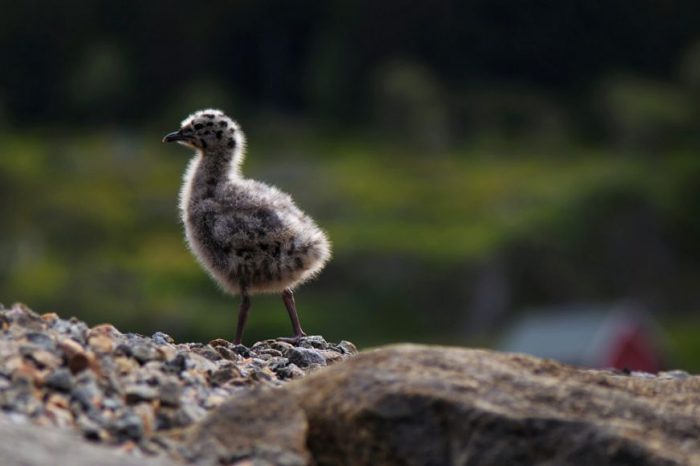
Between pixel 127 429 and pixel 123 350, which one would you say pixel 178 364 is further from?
pixel 127 429

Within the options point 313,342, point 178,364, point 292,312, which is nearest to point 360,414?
point 178,364

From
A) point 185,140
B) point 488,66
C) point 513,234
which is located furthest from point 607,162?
point 185,140

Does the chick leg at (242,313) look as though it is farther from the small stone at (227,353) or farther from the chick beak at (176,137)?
the chick beak at (176,137)

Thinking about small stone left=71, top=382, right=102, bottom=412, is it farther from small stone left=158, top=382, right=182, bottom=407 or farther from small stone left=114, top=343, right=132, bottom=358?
small stone left=114, top=343, right=132, bottom=358

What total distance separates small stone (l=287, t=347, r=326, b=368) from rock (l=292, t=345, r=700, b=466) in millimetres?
2332

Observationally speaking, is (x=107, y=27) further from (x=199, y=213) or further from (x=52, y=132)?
(x=199, y=213)

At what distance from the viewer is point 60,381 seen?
37.8 ft

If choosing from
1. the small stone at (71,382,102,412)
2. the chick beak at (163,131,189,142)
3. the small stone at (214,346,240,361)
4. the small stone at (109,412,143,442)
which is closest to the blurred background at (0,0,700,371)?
A: the chick beak at (163,131,189,142)

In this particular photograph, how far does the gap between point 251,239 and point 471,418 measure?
18.9 ft

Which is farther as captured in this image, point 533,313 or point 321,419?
point 533,313

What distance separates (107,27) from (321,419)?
120853 mm

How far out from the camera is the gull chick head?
59.1 feet

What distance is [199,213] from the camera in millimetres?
16875

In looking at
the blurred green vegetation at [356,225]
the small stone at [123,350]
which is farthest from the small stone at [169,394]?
the blurred green vegetation at [356,225]
